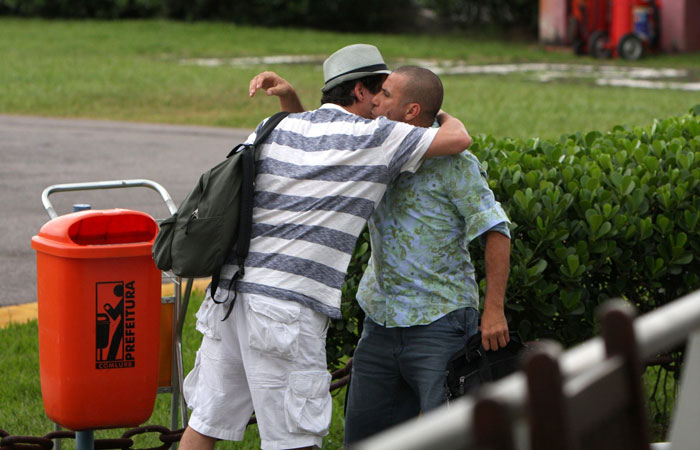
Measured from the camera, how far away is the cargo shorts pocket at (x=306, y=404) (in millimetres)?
3340

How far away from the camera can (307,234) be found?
10.9ft

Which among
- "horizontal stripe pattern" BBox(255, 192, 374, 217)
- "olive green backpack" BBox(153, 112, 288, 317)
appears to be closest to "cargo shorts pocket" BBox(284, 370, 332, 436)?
"olive green backpack" BBox(153, 112, 288, 317)

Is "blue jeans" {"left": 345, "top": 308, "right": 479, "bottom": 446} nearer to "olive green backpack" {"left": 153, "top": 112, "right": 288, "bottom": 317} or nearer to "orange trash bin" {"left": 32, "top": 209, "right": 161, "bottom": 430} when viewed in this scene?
"olive green backpack" {"left": 153, "top": 112, "right": 288, "bottom": 317}

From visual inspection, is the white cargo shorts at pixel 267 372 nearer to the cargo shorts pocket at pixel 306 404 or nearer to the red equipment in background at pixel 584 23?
the cargo shorts pocket at pixel 306 404

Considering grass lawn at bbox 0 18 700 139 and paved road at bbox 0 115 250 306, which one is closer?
paved road at bbox 0 115 250 306

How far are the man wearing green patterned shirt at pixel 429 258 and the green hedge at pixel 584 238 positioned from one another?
856 millimetres

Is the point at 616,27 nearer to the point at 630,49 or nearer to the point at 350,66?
the point at 630,49

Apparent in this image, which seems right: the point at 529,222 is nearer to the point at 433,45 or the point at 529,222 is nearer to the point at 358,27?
the point at 433,45

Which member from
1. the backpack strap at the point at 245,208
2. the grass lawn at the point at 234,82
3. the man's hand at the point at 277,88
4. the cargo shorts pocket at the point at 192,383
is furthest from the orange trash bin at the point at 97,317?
the grass lawn at the point at 234,82

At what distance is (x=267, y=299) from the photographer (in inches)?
130

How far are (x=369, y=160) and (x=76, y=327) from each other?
44.6 inches

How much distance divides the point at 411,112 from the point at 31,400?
2672 millimetres

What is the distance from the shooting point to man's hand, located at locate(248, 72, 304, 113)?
12.1 feet

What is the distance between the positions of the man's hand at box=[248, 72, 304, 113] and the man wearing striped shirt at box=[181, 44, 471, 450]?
0.97ft
